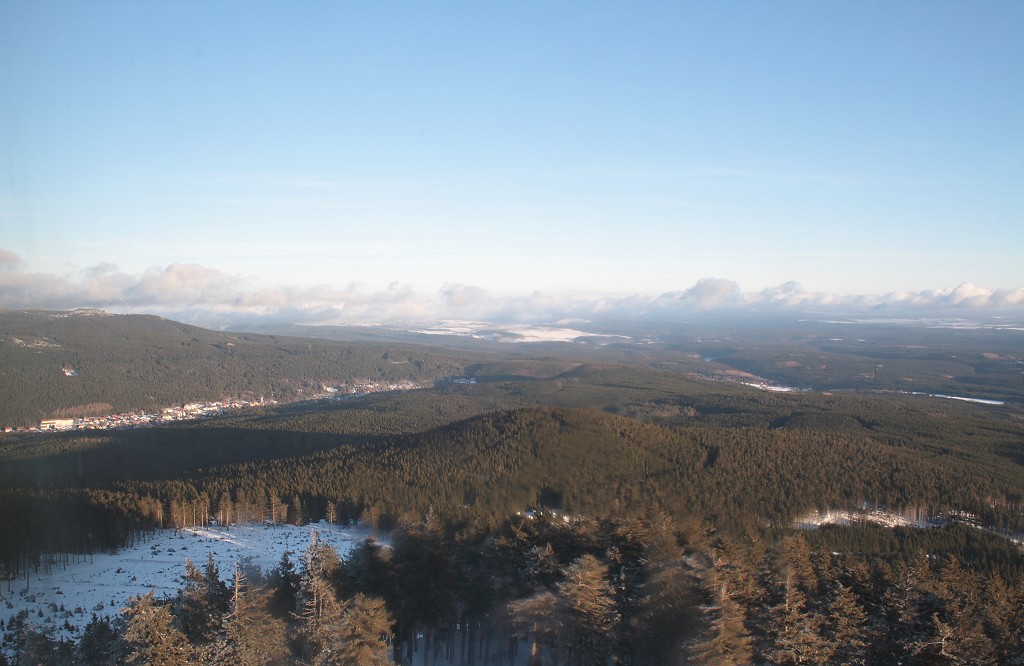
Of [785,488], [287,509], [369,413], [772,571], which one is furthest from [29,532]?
[369,413]

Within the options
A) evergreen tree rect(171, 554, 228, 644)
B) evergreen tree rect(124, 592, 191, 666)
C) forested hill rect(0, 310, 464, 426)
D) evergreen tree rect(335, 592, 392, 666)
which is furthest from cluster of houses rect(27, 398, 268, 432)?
evergreen tree rect(124, 592, 191, 666)

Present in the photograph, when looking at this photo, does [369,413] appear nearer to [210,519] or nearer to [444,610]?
[210,519]

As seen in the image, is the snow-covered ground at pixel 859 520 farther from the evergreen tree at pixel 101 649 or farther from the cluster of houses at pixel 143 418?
the cluster of houses at pixel 143 418

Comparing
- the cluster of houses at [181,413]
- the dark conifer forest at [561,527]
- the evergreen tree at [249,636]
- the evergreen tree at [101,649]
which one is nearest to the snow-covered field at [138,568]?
the dark conifer forest at [561,527]

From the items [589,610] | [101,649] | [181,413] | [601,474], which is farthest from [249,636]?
[181,413]

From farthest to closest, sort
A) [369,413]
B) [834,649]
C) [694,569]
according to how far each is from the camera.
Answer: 1. [369,413]
2. [694,569]
3. [834,649]

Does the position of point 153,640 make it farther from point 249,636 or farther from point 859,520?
point 859,520

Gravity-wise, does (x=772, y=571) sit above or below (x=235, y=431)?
above

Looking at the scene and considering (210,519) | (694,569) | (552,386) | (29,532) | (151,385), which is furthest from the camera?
(151,385)
